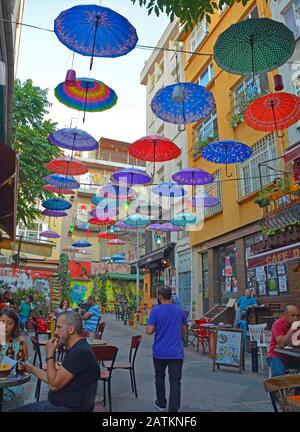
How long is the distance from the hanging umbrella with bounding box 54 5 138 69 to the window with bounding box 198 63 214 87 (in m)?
14.3

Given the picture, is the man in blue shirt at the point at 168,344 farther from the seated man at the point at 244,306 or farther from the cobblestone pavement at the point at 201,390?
the seated man at the point at 244,306

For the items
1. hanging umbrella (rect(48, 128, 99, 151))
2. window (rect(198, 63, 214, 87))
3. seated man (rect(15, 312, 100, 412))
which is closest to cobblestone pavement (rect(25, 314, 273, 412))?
seated man (rect(15, 312, 100, 412))

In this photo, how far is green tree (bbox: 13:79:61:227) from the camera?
553 inches

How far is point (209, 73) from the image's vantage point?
21.0 m

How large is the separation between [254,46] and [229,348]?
278 inches

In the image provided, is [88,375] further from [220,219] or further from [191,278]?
[191,278]

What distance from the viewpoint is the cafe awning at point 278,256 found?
832 cm

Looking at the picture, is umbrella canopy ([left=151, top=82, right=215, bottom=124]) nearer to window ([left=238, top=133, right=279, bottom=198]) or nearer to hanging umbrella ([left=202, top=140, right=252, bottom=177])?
hanging umbrella ([left=202, top=140, right=252, bottom=177])

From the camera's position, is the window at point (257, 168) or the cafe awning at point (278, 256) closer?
the cafe awning at point (278, 256)

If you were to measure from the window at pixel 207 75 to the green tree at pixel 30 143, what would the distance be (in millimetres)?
9745

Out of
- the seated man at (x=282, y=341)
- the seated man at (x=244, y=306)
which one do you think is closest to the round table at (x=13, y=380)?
the seated man at (x=282, y=341)

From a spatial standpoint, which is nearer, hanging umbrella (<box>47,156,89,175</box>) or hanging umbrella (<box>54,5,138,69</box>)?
hanging umbrella (<box>54,5,138,69</box>)

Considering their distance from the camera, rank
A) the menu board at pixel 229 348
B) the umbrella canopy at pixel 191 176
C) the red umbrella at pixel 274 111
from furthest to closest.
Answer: the umbrella canopy at pixel 191 176 < the menu board at pixel 229 348 < the red umbrella at pixel 274 111

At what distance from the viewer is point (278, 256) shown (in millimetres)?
8781
